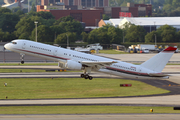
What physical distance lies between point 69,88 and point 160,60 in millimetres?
18973

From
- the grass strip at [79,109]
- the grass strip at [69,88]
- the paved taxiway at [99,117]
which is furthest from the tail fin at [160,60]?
the paved taxiway at [99,117]

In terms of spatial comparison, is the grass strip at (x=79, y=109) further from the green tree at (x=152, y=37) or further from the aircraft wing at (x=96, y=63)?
the green tree at (x=152, y=37)

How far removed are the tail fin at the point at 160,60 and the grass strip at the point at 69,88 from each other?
4.10 meters

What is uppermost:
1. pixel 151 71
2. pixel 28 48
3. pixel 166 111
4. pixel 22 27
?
pixel 22 27

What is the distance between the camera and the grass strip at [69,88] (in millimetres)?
54031

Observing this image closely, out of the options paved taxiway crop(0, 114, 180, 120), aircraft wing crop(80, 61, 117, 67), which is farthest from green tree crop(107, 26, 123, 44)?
paved taxiway crop(0, 114, 180, 120)

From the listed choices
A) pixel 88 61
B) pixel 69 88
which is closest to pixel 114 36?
pixel 88 61

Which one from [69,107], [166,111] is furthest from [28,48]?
[166,111]

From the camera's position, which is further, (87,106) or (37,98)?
(37,98)

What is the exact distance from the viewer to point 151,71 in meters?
61.5

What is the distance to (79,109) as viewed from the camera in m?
43.0

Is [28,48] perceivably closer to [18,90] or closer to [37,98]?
[18,90]

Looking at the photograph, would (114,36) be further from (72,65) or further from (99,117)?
(99,117)

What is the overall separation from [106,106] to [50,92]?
48.2ft
